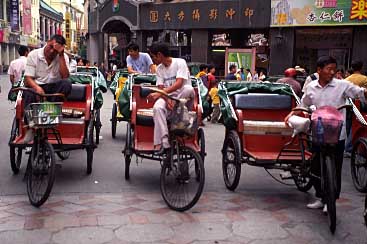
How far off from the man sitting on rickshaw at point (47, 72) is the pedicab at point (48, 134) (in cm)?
21

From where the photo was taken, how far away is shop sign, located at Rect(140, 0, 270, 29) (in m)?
19.2

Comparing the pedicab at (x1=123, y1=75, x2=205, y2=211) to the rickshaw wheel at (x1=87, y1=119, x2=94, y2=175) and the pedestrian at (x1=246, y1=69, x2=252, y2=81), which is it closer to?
the rickshaw wheel at (x1=87, y1=119, x2=94, y2=175)

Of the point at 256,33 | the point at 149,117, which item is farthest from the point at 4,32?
the point at 149,117

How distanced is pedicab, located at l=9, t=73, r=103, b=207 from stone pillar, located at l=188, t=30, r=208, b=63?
13.7 metres

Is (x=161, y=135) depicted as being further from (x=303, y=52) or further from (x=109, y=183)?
(x=303, y=52)

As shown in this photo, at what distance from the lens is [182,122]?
5.29m

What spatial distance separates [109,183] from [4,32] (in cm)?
4341

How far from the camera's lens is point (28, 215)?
4820mm

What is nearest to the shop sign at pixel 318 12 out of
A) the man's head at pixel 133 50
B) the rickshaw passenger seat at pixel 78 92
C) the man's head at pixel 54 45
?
the man's head at pixel 133 50

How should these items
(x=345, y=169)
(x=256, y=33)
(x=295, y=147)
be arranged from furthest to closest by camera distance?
(x=256, y=33) → (x=345, y=169) → (x=295, y=147)

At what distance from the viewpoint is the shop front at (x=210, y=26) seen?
19344mm

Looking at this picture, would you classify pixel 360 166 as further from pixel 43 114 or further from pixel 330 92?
pixel 43 114

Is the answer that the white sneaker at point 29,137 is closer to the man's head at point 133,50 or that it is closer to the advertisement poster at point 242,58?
the man's head at point 133,50

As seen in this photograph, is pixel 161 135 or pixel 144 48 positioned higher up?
pixel 144 48
